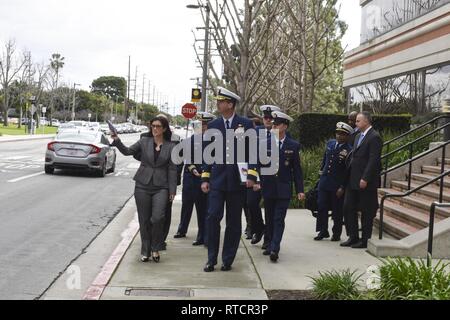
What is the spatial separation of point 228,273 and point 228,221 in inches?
24.5

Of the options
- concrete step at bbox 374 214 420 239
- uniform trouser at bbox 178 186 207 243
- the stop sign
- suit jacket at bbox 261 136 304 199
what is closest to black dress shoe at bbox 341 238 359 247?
concrete step at bbox 374 214 420 239

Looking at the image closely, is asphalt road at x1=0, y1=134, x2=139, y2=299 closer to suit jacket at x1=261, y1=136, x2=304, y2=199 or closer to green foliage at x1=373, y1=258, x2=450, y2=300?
suit jacket at x1=261, y1=136, x2=304, y2=199

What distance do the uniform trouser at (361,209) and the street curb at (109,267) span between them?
3.26 metres

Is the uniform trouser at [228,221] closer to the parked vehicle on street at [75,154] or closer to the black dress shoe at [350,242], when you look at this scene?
the black dress shoe at [350,242]

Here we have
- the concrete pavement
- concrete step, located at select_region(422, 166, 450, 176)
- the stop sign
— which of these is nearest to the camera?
the concrete pavement

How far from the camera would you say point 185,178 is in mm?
9156

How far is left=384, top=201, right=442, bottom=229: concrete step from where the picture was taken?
345 inches

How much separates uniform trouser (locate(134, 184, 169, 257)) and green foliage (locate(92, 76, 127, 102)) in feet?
497

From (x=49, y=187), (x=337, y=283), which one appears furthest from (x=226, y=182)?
(x=49, y=187)

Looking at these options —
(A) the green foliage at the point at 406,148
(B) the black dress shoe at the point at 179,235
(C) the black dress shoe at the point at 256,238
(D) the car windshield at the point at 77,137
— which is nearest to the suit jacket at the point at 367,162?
(C) the black dress shoe at the point at 256,238

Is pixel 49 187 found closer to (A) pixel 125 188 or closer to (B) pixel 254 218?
(A) pixel 125 188

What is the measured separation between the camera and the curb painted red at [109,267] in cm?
593

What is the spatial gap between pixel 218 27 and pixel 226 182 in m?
7.79

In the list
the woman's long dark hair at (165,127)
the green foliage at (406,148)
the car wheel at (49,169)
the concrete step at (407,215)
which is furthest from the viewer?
the car wheel at (49,169)
